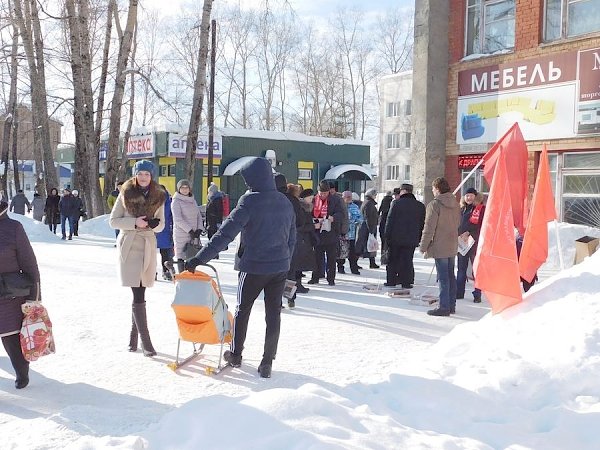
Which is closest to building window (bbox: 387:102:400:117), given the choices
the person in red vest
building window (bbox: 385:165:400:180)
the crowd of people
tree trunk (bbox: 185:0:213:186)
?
building window (bbox: 385:165:400:180)

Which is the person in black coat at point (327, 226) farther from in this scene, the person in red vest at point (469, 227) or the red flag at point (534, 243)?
the red flag at point (534, 243)

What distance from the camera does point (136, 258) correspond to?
589cm

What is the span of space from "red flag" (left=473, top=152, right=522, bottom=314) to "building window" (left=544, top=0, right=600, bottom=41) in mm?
6688

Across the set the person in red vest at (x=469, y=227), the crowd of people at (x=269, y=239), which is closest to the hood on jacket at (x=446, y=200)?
the crowd of people at (x=269, y=239)

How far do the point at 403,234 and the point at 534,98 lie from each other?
5.00m

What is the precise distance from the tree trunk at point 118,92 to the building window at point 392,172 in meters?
33.8

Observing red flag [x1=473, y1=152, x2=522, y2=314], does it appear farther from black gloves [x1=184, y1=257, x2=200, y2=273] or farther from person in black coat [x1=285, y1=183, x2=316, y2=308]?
black gloves [x1=184, y1=257, x2=200, y2=273]

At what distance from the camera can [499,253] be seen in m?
7.02

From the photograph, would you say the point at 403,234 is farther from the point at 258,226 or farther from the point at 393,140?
the point at 393,140

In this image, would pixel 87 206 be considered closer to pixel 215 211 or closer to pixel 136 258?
pixel 215 211

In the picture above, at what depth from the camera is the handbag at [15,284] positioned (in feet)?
16.0

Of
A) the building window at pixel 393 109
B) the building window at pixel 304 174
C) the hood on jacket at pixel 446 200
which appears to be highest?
the building window at pixel 393 109

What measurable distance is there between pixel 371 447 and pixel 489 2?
40.9 feet

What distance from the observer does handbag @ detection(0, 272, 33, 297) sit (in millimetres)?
4863
